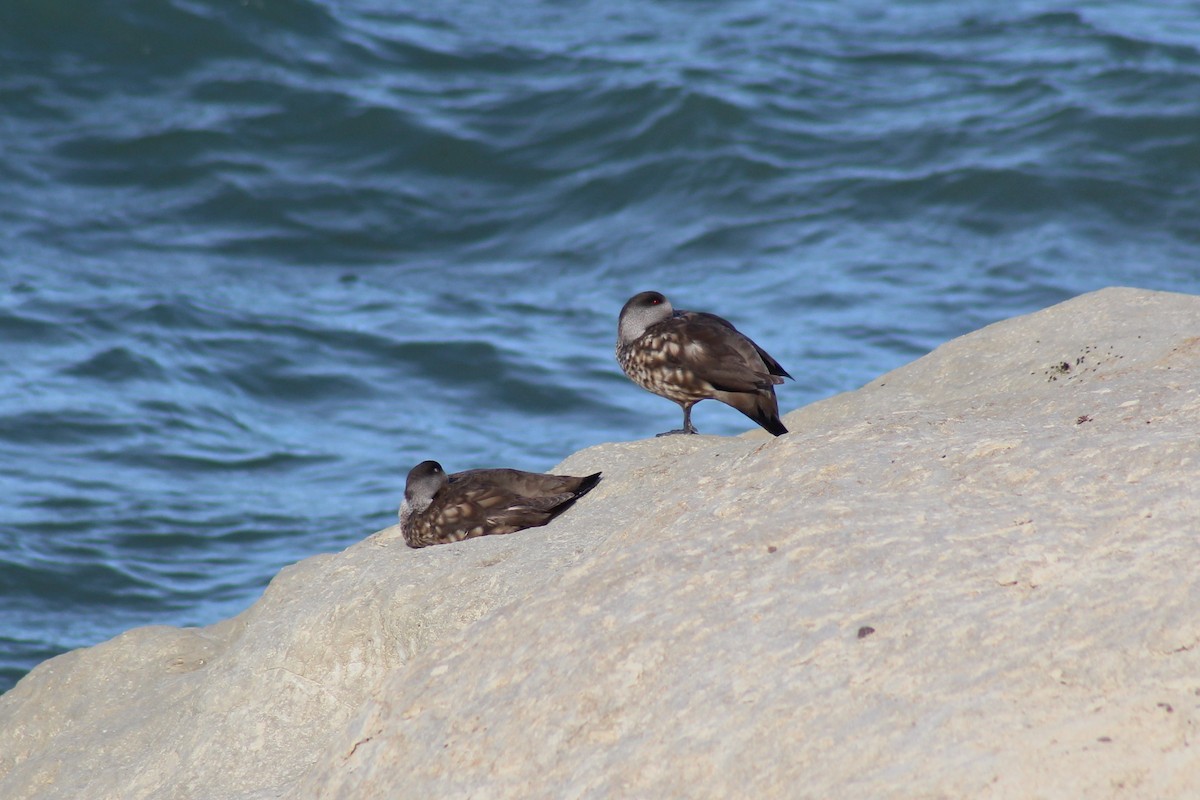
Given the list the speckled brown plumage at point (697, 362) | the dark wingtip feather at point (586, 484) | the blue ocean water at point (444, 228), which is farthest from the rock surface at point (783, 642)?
the blue ocean water at point (444, 228)

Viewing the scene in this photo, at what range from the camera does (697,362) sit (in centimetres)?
632

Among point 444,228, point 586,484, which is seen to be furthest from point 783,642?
point 444,228

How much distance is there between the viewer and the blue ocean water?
12.3 m

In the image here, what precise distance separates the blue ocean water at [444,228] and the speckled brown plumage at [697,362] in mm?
4495

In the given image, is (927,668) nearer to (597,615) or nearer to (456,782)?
(597,615)

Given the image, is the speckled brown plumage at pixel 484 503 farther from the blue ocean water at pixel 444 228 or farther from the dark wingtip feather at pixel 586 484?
the blue ocean water at pixel 444 228

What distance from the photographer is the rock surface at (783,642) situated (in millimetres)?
2941

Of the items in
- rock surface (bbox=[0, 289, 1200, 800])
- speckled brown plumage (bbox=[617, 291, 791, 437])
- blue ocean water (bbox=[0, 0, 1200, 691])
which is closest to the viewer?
rock surface (bbox=[0, 289, 1200, 800])

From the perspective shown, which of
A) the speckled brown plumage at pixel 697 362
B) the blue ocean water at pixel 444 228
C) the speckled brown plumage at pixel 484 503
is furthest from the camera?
the blue ocean water at pixel 444 228

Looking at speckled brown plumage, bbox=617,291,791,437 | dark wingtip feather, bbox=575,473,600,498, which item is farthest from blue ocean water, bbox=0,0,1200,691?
dark wingtip feather, bbox=575,473,600,498

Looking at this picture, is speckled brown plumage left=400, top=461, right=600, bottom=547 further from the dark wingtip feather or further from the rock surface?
the rock surface

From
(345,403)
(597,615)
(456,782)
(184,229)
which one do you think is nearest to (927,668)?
(597,615)

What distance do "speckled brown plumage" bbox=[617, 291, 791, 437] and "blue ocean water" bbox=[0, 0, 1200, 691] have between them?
14.7ft

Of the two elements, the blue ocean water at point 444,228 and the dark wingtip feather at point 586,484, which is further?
the blue ocean water at point 444,228
